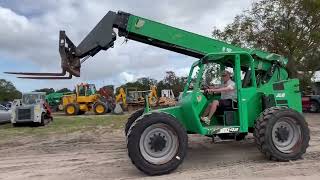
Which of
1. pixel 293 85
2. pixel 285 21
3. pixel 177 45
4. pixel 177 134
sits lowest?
pixel 177 134

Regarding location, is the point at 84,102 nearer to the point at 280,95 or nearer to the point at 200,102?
the point at 280,95

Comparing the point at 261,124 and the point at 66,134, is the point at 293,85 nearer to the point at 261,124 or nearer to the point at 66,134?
the point at 261,124

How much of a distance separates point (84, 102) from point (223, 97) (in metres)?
29.3

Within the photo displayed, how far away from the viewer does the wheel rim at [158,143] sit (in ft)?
29.8

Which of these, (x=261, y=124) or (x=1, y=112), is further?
(x=1, y=112)

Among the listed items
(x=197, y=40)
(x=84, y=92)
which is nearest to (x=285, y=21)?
(x=84, y=92)

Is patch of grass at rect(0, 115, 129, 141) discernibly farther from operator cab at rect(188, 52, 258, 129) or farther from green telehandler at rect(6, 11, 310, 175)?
operator cab at rect(188, 52, 258, 129)

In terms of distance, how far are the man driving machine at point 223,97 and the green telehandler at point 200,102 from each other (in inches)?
4.5

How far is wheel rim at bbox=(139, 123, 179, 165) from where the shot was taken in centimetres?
907

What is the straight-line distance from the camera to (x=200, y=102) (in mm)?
9922

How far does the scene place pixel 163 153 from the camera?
362 inches

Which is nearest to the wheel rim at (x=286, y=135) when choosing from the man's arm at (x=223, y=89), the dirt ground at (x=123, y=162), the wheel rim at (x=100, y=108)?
the dirt ground at (x=123, y=162)

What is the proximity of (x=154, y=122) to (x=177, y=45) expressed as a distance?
289cm

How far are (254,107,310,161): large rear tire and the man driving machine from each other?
0.81 m
